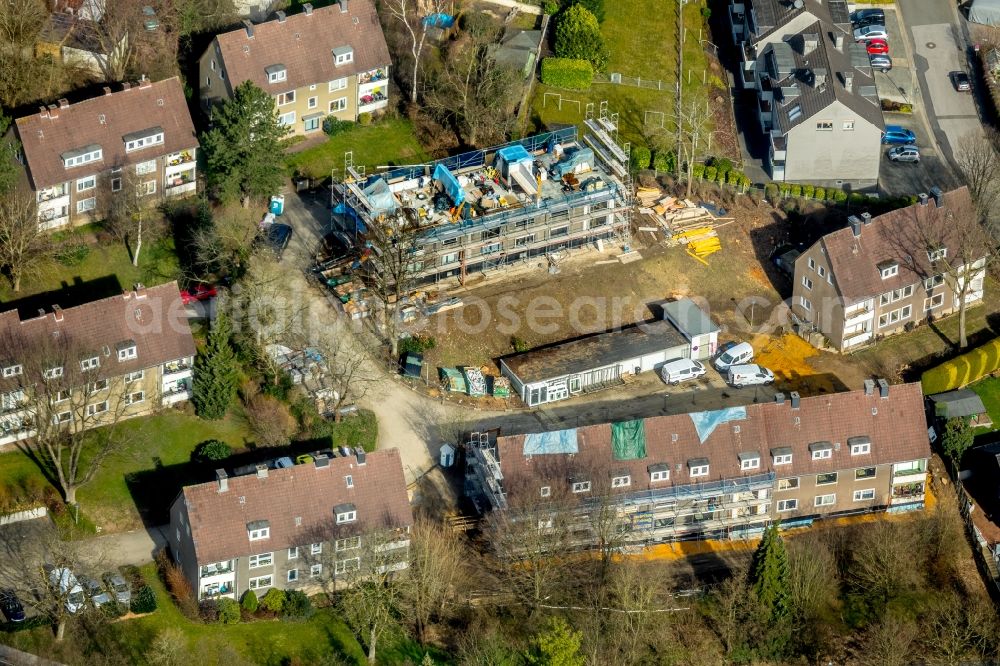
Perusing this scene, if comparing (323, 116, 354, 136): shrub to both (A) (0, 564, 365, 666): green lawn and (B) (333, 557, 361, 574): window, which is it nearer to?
(B) (333, 557, 361, 574): window

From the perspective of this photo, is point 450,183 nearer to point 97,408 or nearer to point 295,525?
point 97,408

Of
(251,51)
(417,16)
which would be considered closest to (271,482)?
(251,51)

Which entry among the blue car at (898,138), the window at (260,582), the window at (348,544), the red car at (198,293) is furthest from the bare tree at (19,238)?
the blue car at (898,138)

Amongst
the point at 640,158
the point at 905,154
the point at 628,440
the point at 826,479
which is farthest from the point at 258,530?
the point at 905,154

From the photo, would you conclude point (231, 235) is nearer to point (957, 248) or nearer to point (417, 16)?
point (417, 16)

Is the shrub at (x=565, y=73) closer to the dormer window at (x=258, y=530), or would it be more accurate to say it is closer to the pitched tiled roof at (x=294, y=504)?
the pitched tiled roof at (x=294, y=504)
